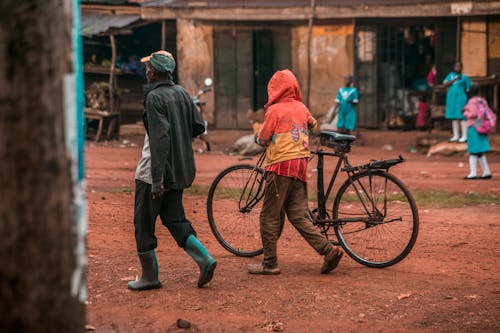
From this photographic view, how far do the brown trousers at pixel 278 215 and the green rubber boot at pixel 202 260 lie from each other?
0.64 m

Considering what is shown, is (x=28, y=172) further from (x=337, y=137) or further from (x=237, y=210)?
(x=237, y=210)

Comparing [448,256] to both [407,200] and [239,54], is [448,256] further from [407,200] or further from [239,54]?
[239,54]

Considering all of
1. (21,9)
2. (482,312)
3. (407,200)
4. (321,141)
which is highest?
(21,9)

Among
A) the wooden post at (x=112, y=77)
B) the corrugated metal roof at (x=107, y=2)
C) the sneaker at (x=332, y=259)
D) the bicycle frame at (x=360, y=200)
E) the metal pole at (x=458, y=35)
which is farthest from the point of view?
the corrugated metal roof at (x=107, y=2)

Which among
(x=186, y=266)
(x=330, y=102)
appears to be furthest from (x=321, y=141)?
(x=330, y=102)

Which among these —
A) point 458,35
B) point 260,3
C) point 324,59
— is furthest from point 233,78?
point 458,35

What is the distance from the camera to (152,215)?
5992mm

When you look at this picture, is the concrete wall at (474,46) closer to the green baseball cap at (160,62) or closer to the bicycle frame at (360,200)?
the bicycle frame at (360,200)

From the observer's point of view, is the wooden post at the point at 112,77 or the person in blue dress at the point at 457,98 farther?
the wooden post at the point at 112,77

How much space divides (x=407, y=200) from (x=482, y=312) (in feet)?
4.34

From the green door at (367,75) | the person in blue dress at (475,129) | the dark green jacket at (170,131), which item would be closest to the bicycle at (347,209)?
the dark green jacket at (170,131)

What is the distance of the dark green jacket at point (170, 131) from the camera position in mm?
5797

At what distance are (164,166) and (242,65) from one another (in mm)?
15573

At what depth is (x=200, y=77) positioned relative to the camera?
21203mm
